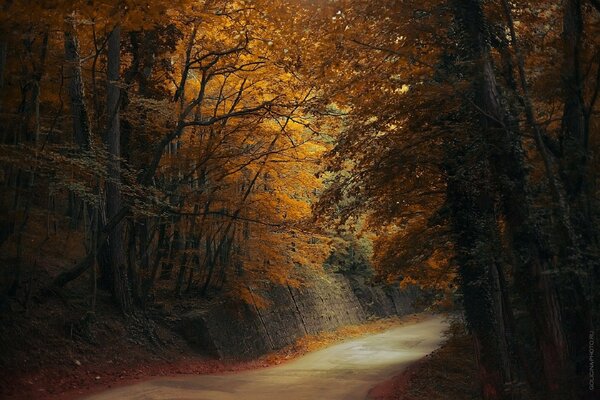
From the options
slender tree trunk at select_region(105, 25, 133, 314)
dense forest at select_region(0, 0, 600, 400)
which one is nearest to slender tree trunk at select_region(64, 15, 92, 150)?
dense forest at select_region(0, 0, 600, 400)

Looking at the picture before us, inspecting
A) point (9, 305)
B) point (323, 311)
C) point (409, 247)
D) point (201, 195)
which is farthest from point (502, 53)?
point (323, 311)

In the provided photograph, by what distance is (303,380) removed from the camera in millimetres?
13117

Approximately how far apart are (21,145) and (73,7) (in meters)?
2.76

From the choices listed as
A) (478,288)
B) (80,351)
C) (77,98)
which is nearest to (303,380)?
(478,288)

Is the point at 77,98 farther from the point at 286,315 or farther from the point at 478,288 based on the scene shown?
the point at 286,315

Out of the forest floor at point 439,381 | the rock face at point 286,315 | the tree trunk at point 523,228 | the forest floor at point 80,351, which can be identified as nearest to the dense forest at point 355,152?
the tree trunk at point 523,228

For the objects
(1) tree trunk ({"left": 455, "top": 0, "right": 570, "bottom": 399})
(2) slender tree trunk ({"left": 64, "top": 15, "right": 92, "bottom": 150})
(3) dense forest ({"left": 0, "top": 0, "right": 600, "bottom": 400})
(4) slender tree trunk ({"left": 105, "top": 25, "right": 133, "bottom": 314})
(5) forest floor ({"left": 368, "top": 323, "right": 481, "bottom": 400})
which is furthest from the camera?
(4) slender tree trunk ({"left": 105, "top": 25, "right": 133, "bottom": 314})

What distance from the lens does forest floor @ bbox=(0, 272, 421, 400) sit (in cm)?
977

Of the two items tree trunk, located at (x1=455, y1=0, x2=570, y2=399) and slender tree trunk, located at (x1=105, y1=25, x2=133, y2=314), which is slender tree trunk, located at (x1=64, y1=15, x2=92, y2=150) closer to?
slender tree trunk, located at (x1=105, y1=25, x2=133, y2=314)

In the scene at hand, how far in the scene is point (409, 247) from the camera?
11.6 meters

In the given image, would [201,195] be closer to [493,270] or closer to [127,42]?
[127,42]

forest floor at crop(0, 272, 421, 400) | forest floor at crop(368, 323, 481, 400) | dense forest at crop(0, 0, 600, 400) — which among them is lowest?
forest floor at crop(368, 323, 481, 400)

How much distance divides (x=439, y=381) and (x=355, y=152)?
622 cm

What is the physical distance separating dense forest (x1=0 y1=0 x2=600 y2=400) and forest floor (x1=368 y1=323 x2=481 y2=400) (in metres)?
1.39
